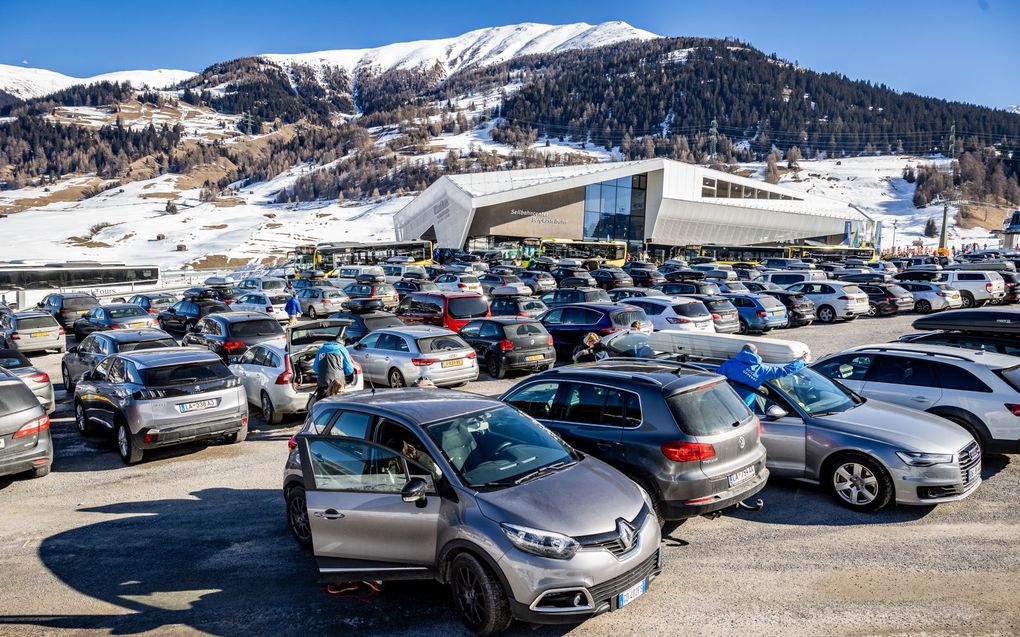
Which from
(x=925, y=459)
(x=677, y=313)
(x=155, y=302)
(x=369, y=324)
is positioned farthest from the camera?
(x=155, y=302)

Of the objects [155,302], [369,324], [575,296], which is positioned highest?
[575,296]

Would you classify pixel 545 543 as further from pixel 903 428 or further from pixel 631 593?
pixel 903 428

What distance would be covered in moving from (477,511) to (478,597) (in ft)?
1.98

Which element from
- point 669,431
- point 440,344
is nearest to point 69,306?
point 440,344

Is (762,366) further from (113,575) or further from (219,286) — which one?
(219,286)

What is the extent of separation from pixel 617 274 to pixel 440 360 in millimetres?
24560

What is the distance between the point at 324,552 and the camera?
5.34m

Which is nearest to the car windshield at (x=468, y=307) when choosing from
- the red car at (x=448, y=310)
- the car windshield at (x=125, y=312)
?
the red car at (x=448, y=310)

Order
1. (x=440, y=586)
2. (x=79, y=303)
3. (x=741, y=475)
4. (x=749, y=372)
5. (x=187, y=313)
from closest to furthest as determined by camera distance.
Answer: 1. (x=440, y=586)
2. (x=741, y=475)
3. (x=749, y=372)
4. (x=187, y=313)
5. (x=79, y=303)

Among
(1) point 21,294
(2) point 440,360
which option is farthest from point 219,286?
(2) point 440,360

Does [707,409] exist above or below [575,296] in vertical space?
above

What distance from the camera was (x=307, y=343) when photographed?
12.9 meters

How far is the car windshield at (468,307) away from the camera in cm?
1898

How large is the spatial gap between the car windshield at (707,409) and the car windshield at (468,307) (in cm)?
1265
